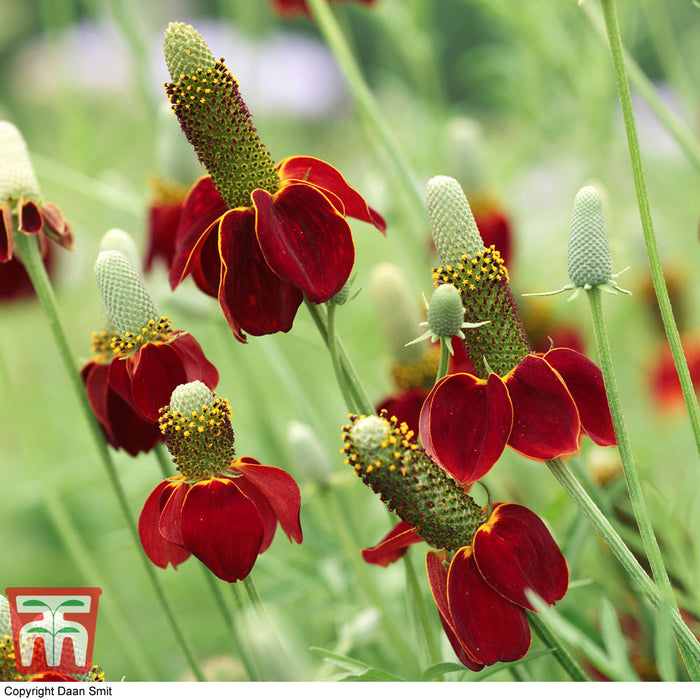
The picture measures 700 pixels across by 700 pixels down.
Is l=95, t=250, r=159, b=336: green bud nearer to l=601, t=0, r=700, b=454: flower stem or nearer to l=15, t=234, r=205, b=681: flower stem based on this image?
l=15, t=234, r=205, b=681: flower stem

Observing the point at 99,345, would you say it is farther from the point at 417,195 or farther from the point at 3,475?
the point at 3,475

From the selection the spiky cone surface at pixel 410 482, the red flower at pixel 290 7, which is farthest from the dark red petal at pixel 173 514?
the red flower at pixel 290 7

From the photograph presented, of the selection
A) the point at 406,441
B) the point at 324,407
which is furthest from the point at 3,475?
the point at 406,441

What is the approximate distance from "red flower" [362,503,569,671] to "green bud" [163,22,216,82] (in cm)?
29

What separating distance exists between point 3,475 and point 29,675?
1183 millimetres

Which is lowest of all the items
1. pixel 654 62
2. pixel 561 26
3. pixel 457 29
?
pixel 561 26

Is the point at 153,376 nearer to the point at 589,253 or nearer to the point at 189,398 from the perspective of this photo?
the point at 189,398

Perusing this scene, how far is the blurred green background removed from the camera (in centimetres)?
81

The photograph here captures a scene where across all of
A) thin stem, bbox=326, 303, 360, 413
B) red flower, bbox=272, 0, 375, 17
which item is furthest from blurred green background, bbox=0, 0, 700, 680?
thin stem, bbox=326, 303, 360, 413

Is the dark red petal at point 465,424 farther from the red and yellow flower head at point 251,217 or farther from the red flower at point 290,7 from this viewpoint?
the red flower at point 290,7

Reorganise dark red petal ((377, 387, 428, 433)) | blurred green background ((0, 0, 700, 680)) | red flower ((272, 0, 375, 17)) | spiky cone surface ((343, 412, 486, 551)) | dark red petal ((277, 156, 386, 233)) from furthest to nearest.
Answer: red flower ((272, 0, 375, 17)) → blurred green background ((0, 0, 700, 680)) → dark red petal ((377, 387, 428, 433)) → dark red petal ((277, 156, 386, 233)) → spiky cone surface ((343, 412, 486, 551))

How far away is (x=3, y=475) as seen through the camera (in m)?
1.57

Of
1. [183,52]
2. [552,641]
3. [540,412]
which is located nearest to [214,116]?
[183,52]

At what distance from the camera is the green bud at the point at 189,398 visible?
1.55ft
